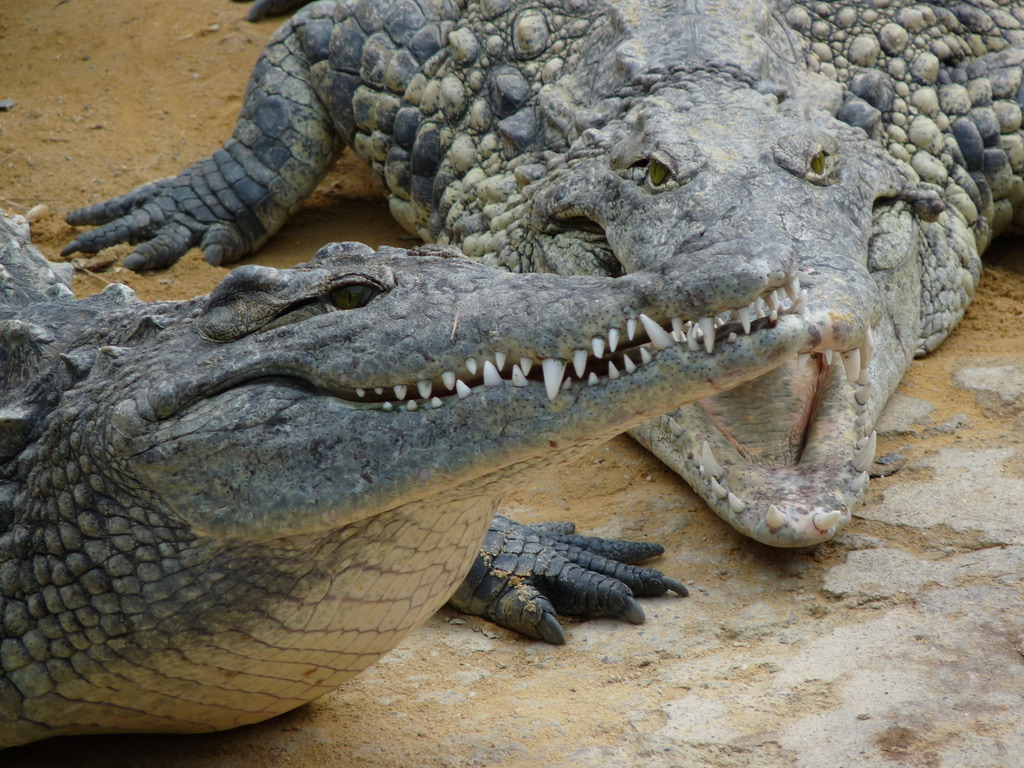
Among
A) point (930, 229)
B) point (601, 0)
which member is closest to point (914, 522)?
point (930, 229)

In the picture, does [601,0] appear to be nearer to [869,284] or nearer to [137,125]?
[869,284]

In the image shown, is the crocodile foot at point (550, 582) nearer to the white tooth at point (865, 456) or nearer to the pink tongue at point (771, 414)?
the pink tongue at point (771, 414)

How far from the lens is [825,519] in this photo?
331 centimetres

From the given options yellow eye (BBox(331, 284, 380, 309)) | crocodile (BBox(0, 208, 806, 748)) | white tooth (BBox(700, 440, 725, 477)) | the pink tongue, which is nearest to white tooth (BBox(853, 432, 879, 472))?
the pink tongue

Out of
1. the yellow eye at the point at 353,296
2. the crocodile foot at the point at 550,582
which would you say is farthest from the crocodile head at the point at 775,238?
the yellow eye at the point at 353,296

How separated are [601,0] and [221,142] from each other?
278 centimetres

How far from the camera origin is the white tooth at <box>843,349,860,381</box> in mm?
3088

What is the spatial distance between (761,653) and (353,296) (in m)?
1.48

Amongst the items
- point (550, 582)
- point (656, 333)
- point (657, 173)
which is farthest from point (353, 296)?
point (657, 173)

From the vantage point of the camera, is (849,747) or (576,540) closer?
(849,747)

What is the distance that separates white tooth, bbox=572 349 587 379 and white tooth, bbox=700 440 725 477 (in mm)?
1671

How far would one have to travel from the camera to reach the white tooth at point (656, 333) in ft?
6.42

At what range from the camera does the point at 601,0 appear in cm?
534

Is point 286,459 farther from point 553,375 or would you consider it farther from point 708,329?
point 708,329
